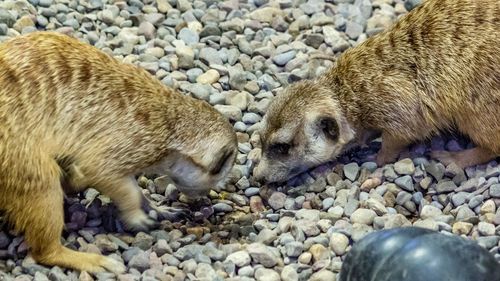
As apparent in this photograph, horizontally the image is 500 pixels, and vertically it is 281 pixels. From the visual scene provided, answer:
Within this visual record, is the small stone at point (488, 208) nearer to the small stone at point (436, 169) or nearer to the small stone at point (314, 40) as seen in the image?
the small stone at point (436, 169)

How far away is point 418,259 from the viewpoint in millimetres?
2998

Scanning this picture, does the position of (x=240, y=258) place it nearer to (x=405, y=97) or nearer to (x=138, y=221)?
(x=138, y=221)

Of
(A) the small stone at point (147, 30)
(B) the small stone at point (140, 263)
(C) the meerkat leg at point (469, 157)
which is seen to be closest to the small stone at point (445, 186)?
(C) the meerkat leg at point (469, 157)

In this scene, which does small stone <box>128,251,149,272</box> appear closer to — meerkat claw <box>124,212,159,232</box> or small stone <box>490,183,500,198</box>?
meerkat claw <box>124,212,159,232</box>

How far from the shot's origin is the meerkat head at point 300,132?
14.0 feet

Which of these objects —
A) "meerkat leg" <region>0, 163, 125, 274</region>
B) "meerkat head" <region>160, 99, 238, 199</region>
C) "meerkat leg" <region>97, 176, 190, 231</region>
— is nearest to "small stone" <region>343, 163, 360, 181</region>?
"meerkat head" <region>160, 99, 238, 199</region>

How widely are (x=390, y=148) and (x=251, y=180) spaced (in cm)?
61

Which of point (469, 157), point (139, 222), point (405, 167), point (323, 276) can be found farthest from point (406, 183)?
point (139, 222)

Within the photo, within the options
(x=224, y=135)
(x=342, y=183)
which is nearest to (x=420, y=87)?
(x=342, y=183)

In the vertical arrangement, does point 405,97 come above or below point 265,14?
above

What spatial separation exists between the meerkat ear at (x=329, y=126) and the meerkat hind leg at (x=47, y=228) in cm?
115

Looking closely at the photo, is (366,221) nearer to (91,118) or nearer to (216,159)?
(216,159)

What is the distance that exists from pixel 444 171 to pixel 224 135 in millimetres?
928

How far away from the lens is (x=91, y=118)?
12.2 ft
